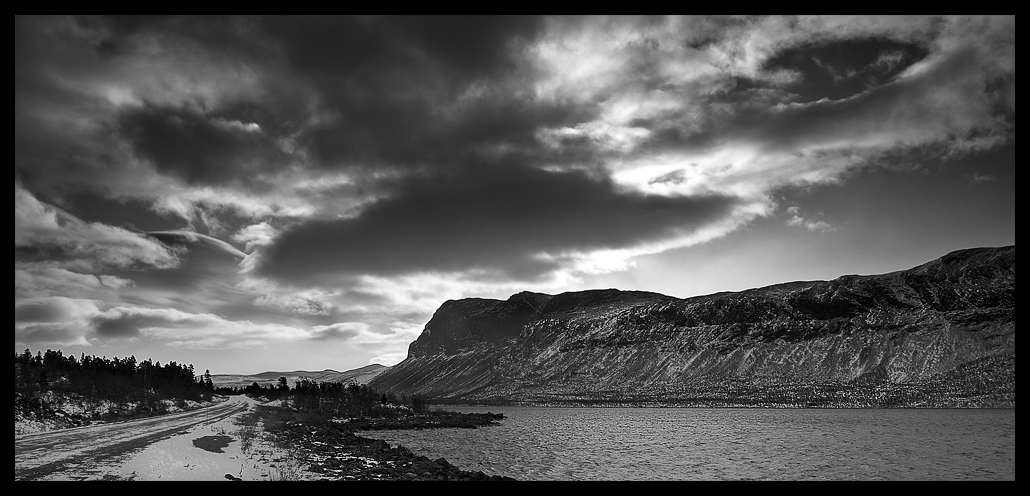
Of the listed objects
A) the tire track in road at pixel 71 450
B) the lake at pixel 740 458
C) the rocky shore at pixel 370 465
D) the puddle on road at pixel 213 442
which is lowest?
the lake at pixel 740 458

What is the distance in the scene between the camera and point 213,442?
149ft

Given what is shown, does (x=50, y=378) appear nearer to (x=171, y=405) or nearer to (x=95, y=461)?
(x=171, y=405)

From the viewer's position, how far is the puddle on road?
41.0 m

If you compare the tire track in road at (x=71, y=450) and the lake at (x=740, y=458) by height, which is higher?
the tire track in road at (x=71, y=450)

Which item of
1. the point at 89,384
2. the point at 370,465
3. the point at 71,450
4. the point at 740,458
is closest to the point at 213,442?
the point at 71,450

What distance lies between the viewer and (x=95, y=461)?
3069 cm

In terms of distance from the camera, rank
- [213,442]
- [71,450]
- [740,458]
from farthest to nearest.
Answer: [740,458] → [213,442] → [71,450]

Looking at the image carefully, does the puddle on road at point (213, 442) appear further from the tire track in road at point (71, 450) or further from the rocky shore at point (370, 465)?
the rocky shore at point (370, 465)

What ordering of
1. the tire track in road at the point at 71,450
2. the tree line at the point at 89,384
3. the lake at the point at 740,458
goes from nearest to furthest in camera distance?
the tire track in road at the point at 71,450 → the lake at the point at 740,458 → the tree line at the point at 89,384

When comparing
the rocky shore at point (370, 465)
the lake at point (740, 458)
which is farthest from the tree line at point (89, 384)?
the lake at point (740, 458)

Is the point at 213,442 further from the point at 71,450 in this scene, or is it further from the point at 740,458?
the point at 740,458

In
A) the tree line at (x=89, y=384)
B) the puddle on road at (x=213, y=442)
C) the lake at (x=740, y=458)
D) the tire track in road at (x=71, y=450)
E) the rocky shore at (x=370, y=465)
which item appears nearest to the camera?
the tire track in road at (x=71, y=450)

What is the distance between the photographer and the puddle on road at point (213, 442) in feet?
135
